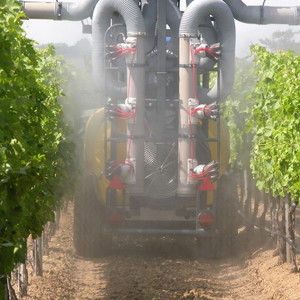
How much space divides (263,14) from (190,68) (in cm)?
277

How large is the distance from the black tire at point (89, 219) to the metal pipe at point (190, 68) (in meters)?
1.52

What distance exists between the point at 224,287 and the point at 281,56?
367 cm

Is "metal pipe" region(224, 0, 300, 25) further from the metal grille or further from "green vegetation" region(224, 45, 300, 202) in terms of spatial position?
the metal grille

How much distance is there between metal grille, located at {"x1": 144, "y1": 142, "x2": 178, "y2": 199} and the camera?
1263cm

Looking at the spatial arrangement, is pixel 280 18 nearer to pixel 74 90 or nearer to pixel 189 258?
pixel 189 258

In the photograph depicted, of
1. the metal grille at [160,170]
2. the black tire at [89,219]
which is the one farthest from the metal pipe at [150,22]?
the black tire at [89,219]

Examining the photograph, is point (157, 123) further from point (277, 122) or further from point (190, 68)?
point (277, 122)

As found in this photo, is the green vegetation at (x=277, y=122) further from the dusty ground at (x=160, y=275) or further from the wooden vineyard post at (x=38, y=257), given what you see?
the wooden vineyard post at (x=38, y=257)

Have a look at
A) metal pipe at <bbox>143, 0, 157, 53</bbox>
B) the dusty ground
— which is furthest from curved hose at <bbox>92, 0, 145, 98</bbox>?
the dusty ground

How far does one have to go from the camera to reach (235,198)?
1343 centimetres

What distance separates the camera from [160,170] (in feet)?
41.5

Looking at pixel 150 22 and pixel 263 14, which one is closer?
pixel 150 22

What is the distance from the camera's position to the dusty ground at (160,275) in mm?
11195

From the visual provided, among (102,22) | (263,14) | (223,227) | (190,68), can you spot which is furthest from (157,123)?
(263,14)
